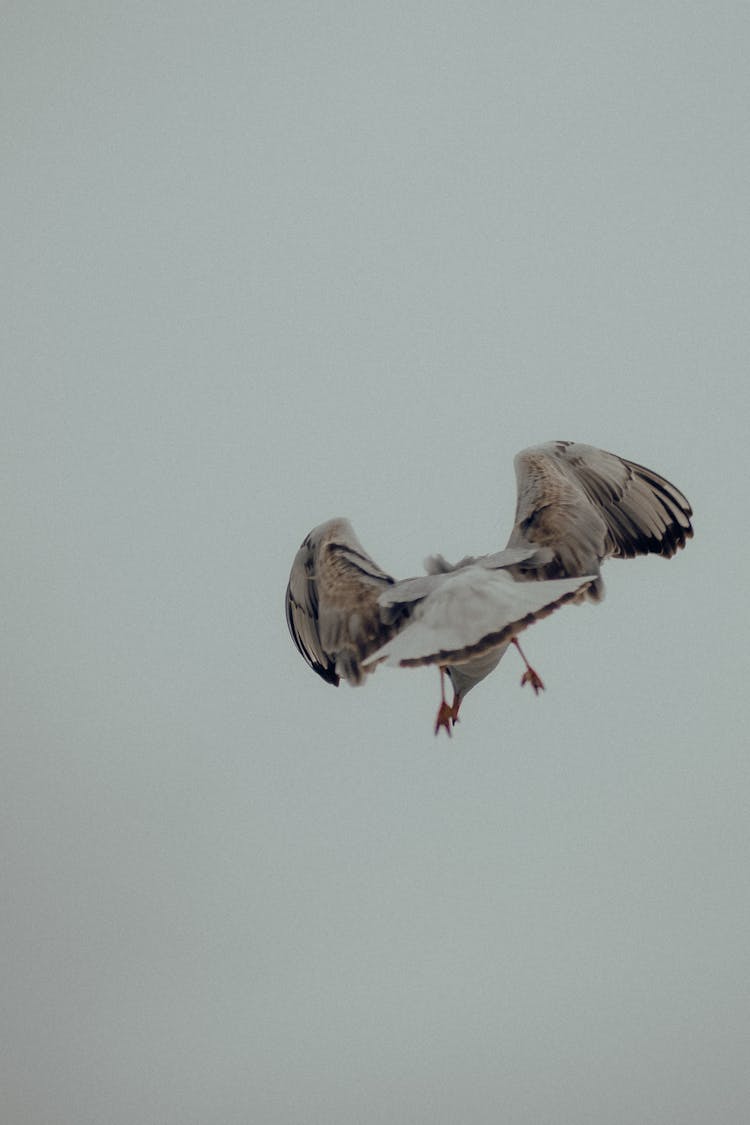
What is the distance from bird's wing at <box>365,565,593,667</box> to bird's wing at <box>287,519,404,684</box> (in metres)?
0.62

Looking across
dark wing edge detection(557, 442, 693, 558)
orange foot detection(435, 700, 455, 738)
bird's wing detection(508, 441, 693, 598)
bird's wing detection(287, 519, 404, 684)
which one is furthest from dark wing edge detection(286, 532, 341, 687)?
dark wing edge detection(557, 442, 693, 558)

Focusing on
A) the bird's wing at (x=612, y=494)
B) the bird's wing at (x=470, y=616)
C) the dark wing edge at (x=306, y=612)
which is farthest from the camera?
the bird's wing at (x=612, y=494)

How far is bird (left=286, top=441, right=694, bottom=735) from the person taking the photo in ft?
25.0

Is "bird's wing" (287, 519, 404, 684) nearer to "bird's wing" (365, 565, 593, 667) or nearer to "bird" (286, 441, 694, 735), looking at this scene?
"bird" (286, 441, 694, 735)

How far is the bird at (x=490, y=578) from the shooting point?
25.0ft

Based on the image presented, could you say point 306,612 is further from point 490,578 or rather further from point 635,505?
point 635,505

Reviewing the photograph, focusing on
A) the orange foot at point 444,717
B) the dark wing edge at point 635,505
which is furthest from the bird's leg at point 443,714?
the dark wing edge at point 635,505

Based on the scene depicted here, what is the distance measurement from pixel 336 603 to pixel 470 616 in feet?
5.18

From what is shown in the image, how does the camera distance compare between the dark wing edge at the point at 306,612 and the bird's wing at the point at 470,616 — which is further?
the dark wing edge at the point at 306,612

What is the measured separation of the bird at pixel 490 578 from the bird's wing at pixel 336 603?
10mm

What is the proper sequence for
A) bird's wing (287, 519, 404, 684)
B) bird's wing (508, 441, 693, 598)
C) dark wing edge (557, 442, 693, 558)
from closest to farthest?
bird's wing (287, 519, 404, 684) → bird's wing (508, 441, 693, 598) → dark wing edge (557, 442, 693, 558)

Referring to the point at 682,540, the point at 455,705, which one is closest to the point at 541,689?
the point at 455,705

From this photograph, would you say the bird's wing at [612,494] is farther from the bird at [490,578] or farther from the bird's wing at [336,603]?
the bird's wing at [336,603]

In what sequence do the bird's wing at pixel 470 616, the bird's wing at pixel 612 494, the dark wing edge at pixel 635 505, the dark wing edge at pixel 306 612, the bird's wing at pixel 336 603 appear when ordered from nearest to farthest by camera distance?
the bird's wing at pixel 470 616 → the bird's wing at pixel 336 603 → the dark wing edge at pixel 306 612 → the bird's wing at pixel 612 494 → the dark wing edge at pixel 635 505
